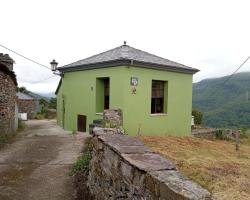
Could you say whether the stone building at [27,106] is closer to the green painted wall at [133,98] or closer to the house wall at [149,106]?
the green painted wall at [133,98]

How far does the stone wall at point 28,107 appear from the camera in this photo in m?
28.4

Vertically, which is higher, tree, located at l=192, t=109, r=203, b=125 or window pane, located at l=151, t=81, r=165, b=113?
window pane, located at l=151, t=81, r=165, b=113

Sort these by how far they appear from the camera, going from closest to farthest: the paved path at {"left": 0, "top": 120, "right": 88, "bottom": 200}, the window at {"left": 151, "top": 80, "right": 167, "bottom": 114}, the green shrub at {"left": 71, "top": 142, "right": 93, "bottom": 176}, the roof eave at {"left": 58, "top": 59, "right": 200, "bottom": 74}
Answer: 1. the paved path at {"left": 0, "top": 120, "right": 88, "bottom": 200}
2. the green shrub at {"left": 71, "top": 142, "right": 93, "bottom": 176}
3. the roof eave at {"left": 58, "top": 59, "right": 200, "bottom": 74}
4. the window at {"left": 151, "top": 80, "right": 167, "bottom": 114}

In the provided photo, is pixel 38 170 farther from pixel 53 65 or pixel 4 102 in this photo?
pixel 53 65

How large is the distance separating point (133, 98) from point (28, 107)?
19081 mm

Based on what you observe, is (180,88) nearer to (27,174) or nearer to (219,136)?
(219,136)

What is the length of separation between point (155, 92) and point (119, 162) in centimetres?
968

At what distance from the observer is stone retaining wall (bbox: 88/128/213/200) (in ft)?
9.55

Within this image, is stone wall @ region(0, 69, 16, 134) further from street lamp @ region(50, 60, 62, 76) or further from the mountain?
the mountain

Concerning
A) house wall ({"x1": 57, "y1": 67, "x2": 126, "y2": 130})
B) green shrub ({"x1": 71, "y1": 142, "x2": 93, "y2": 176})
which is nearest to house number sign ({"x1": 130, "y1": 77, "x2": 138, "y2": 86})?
house wall ({"x1": 57, "y1": 67, "x2": 126, "y2": 130})

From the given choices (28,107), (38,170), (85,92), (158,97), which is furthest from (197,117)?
(38,170)

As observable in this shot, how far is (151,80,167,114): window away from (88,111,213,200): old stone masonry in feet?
26.7

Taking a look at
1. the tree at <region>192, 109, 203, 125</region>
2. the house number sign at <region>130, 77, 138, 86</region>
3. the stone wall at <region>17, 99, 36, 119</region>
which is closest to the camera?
the house number sign at <region>130, 77, 138, 86</region>

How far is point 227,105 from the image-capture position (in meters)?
41.5
